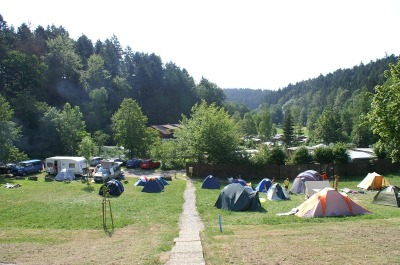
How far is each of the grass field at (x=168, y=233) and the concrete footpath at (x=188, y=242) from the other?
12.2 inches

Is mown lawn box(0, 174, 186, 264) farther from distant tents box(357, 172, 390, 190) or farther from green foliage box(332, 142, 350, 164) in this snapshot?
green foliage box(332, 142, 350, 164)

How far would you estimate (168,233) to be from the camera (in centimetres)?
1468

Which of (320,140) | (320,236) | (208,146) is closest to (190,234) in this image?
(320,236)

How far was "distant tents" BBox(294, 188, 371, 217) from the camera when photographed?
59.1ft

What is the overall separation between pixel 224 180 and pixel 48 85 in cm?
5700

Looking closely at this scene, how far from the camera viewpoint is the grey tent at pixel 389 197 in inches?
823

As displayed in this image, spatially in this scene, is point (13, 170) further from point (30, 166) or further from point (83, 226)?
point (83, 226)

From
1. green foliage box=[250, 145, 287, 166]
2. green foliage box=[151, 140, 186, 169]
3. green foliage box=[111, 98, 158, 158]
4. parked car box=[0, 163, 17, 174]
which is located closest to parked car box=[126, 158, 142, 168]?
green foliage box=[151, 140, 186, 169]

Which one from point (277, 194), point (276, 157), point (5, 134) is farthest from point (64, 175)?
point (276, 157)

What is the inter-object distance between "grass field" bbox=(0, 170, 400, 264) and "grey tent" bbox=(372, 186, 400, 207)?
77cm

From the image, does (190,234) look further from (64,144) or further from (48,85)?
(48,85)

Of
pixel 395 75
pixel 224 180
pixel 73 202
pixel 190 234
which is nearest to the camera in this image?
pixel 190 234

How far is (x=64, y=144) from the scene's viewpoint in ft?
173

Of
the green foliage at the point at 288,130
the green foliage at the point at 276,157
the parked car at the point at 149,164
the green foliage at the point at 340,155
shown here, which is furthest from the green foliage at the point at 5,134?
the green foliage at the point at 288,130
